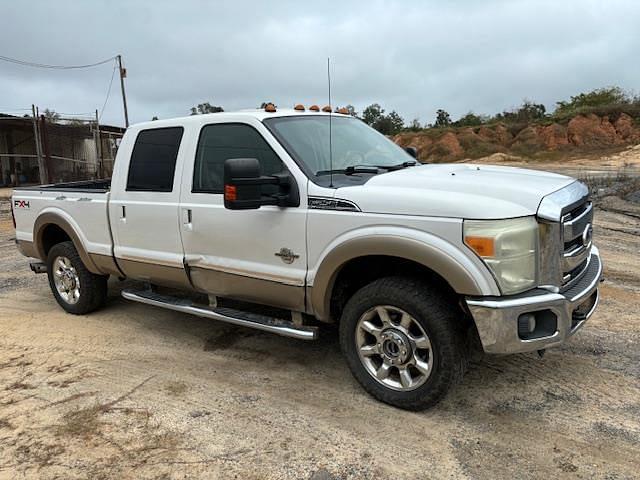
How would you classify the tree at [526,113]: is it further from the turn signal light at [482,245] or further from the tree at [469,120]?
the turn signal light at [482,245]

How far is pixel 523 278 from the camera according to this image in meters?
3.06

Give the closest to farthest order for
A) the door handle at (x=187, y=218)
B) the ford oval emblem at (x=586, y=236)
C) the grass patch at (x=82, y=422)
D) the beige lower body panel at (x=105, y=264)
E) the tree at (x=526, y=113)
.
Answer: the grass patch at (x=82, y=422) → the ford oval emblem at (x=586, y=236) → the door handle at (x=187, y=218) → the beige lower body panel at (x=105, y=264) → the tree at (x=526, y=113)

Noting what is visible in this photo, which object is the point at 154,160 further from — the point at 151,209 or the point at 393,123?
the point at 393,123

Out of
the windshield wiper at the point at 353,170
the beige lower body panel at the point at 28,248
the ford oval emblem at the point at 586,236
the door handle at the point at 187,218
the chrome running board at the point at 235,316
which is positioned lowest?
the chrome running board at the point at 235,316

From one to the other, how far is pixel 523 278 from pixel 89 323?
14.0ft

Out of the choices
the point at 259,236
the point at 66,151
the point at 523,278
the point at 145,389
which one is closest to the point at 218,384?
the point at 145,389

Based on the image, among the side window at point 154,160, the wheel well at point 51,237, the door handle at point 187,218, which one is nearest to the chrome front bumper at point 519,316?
the door handle at point 187,218

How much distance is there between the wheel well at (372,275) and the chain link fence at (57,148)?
1693cm

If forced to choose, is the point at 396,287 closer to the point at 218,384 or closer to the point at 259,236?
the point at 259,236

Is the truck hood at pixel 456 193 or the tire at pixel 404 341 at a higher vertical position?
the truck hood at pixel 456 193

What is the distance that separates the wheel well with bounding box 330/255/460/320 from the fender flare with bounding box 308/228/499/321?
0.11 m

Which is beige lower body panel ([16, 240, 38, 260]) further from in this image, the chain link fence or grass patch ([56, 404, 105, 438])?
the chain link fence

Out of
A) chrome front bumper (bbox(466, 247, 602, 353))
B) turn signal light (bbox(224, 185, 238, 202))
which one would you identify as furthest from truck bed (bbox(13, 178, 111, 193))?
chrome front bumper (bbox(466, 247, 602, 353))

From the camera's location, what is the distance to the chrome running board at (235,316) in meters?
3.89
